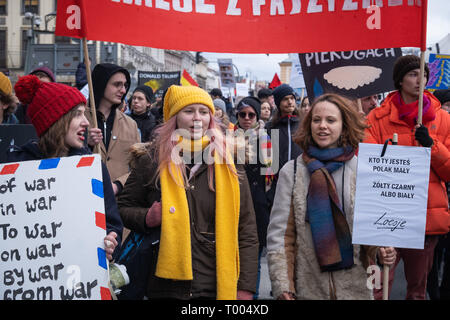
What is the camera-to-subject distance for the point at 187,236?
117 inches

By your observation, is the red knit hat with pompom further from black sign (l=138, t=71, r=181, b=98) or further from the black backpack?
black sign (l=138, t=71, r=181, b=98)

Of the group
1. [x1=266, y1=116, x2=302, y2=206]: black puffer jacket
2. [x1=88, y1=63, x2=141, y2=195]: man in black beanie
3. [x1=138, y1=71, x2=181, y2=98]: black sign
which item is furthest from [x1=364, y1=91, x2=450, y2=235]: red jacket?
[x1=138, y1=71, x2=181, y2=98]: black sign

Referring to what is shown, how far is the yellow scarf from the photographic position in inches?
116

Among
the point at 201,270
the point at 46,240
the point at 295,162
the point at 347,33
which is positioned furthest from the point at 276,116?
the point at 46,240

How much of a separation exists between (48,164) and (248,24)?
1.75m

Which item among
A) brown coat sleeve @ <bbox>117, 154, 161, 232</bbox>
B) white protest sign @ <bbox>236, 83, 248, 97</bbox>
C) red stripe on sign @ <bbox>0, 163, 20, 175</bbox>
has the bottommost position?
brown coat sleeve @ <bbox>117, 154, 161, 232</bbox>


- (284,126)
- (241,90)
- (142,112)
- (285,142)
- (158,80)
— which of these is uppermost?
(241,90)

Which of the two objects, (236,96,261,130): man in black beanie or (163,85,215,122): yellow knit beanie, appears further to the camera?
(236,96,261,130): man in black beanie

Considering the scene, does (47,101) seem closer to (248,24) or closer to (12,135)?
(12,135)

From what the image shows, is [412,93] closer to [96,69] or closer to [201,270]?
[201,270]

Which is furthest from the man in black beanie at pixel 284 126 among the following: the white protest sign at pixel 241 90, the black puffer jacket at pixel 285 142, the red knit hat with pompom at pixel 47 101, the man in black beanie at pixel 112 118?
the white protest sign at pixel 241 90

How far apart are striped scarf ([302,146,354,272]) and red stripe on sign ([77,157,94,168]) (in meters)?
1.23

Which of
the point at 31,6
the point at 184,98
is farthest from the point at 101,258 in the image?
the point at 31,6

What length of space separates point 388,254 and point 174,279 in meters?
1.21
